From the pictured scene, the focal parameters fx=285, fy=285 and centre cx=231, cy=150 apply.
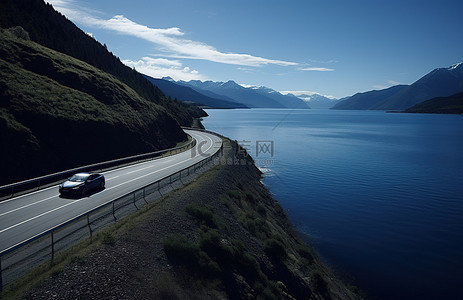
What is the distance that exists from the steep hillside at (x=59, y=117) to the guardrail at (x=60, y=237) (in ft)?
45.2

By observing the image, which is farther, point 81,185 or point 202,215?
point 81,185

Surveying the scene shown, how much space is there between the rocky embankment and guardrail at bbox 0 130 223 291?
1230 mm

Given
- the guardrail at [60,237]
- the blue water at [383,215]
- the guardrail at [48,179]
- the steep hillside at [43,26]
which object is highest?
the steep hillside at [43,26]

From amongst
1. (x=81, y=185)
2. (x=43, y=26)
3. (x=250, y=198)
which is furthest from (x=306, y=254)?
(x=43, y=26)

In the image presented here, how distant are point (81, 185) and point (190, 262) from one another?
13.1 m

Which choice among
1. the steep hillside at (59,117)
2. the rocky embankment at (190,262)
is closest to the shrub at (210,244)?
the rocky embankment at (190,262)

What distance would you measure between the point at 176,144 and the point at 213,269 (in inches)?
1794

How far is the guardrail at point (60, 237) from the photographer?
12.3 metres

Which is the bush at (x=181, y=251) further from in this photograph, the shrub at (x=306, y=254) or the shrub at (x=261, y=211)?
the shrub at (x=261, y=211)

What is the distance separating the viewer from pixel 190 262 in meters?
14.6

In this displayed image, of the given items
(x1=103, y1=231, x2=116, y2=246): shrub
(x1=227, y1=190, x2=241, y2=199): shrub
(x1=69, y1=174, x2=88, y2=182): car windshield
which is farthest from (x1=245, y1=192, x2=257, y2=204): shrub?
(x1=103, y1=231, x2=116, y2=246): shrub

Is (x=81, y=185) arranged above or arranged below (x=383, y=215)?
above

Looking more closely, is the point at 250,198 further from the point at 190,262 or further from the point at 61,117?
the point at 61,117

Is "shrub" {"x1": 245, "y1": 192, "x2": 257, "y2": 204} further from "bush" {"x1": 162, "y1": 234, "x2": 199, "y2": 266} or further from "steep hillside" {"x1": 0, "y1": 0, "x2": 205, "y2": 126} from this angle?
"steep hillside" {"x1": 0, "y1": 0, "x2": 205, "y2": 126}
